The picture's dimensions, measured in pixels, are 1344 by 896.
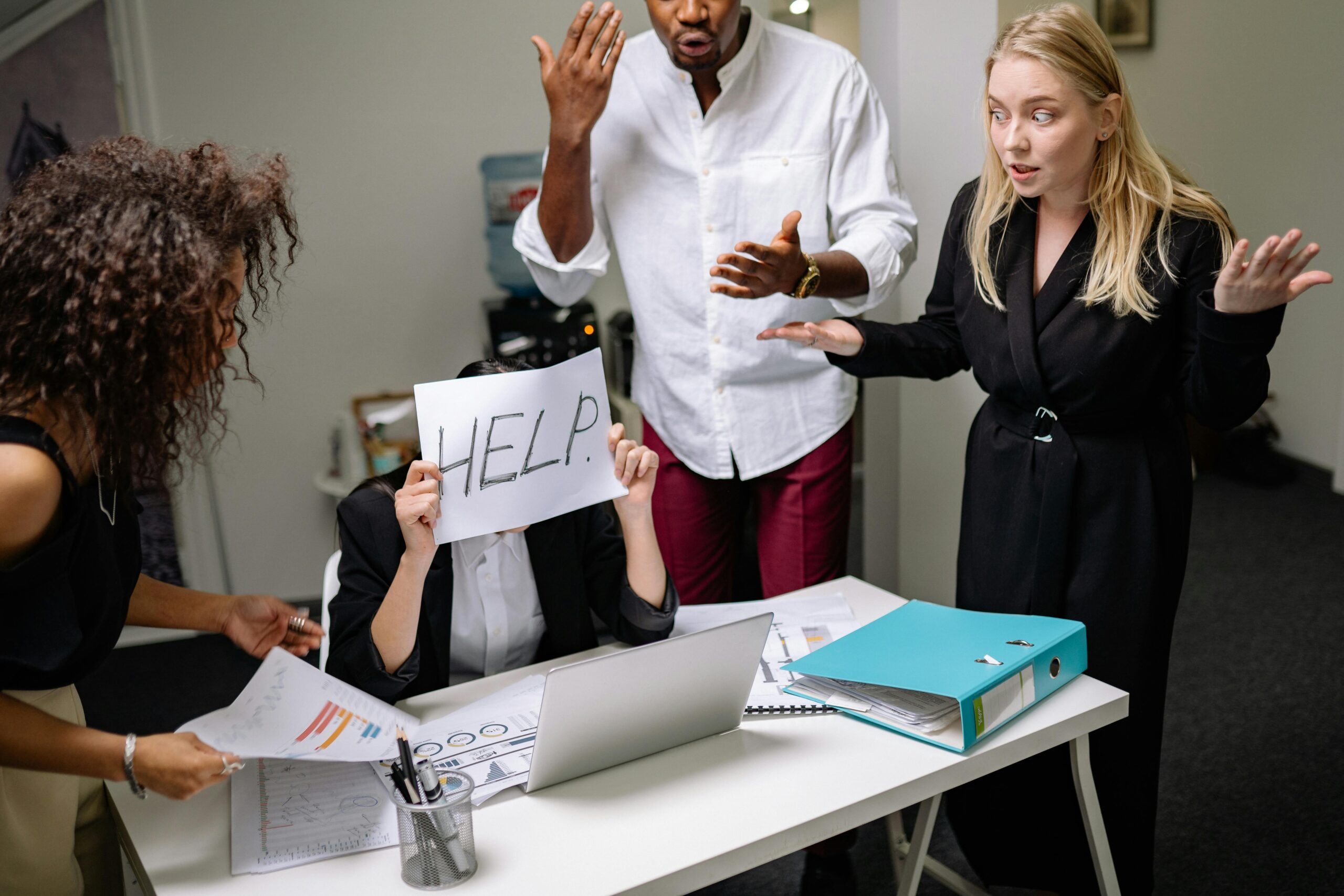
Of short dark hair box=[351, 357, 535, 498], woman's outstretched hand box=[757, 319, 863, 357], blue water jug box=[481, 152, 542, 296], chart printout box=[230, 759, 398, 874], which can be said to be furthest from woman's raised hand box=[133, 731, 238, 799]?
blue water jug box=[481, 152, 542, 296]

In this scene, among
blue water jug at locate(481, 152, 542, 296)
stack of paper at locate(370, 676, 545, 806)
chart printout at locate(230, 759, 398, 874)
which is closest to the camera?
chart printout at locate(230, 759, 398, 874)

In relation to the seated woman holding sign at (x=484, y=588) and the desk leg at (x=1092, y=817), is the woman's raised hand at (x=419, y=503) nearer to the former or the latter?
the seated woman holding sign at (x=484, y=588)

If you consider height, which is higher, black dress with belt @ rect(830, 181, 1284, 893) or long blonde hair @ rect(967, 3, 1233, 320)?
long blonde hair @ rect(967, 3, 1233, 320)

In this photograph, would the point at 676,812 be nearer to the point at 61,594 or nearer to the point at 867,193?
the point at 61,594

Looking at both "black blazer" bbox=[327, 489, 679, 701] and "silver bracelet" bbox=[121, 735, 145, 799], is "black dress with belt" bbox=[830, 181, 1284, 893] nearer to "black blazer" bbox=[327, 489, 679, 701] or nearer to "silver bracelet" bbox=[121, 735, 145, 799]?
"black blazer" bbox=[327, 489, 679, 701]

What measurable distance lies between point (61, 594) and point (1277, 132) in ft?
15.6

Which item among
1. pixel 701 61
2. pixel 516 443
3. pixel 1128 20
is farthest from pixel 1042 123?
pixel 1128 20

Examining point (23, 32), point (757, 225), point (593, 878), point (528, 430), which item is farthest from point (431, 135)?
point (593, 878)

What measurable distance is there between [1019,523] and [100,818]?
1.38 meters

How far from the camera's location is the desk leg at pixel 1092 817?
1.42 meters

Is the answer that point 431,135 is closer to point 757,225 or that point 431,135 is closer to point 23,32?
point 23,32

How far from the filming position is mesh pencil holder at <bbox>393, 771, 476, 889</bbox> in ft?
3.43

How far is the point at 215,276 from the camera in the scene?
1.10 m

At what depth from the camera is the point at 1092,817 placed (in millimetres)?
1444
